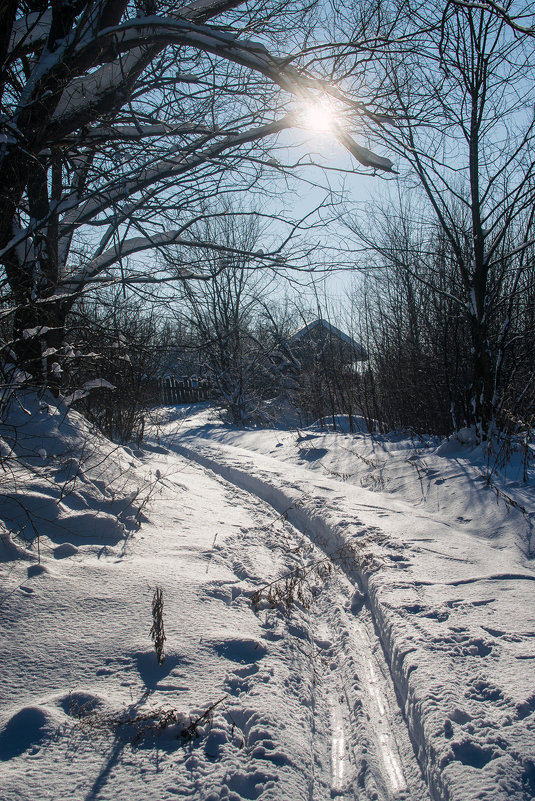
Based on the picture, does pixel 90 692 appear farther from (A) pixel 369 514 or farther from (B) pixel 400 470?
(B) pixel 400 470

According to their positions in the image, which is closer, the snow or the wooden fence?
the snow

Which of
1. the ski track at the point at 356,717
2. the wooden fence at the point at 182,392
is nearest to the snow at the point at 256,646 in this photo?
the ski track at the point at 356,717

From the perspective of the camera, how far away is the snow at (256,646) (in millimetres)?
1372

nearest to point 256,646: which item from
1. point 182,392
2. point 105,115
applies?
point 105,115

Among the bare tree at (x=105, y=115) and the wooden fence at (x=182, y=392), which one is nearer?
the bare tree at (x=105, y=115)

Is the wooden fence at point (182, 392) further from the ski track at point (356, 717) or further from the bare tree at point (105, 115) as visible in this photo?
the ski track at point (356, 717)

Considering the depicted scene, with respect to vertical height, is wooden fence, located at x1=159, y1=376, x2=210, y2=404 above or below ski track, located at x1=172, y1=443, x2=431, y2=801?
above

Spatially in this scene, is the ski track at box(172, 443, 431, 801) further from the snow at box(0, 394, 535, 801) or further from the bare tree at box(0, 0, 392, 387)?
the bare tree at box(0, 0, 392, 387)

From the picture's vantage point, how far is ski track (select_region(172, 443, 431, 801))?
55.4 inches

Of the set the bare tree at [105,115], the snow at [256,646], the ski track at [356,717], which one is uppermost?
the bare tree at [105,115]

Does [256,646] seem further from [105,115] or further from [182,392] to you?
[182,392]

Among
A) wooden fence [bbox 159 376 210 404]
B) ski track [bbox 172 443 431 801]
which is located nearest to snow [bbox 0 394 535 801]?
ski track [bbox 172 443 431 801]

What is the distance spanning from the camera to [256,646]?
6.55 ft

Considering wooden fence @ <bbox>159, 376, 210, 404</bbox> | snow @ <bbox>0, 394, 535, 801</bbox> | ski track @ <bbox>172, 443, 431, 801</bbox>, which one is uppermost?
wooden fence @ <bbox>159, 376, 210, 404</bbox>
